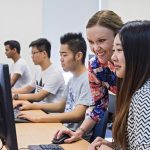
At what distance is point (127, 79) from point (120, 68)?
5 cm

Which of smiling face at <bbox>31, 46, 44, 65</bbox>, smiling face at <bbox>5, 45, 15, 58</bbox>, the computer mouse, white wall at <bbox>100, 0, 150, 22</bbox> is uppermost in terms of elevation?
white wall at <bbox>100, 0, 150, 22</bbox>

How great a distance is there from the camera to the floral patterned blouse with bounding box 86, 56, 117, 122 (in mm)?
1798

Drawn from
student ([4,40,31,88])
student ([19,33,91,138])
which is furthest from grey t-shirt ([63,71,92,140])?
student ([4,40,31,88])

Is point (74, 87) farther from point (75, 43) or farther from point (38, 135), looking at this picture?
point (38, 135)

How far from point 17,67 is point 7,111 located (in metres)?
3.95

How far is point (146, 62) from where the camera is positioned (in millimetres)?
1162

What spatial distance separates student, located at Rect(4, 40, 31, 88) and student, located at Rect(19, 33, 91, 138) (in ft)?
7.15

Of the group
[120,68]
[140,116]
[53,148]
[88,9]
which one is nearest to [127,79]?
[120,68]

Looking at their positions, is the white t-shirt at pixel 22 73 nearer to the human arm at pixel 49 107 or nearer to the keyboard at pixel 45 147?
the human arm at pixel 49 107

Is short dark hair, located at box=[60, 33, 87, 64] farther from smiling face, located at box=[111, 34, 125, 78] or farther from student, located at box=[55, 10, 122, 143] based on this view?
smiling face, located at box=[111, 34, 125, 78]

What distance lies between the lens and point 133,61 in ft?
3.81

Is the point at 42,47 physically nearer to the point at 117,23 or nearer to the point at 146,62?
the point at 117,23

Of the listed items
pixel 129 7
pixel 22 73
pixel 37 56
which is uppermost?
pixel 129 7

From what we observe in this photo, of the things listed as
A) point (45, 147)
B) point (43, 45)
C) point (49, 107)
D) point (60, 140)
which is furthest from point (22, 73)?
point (45, 147)
